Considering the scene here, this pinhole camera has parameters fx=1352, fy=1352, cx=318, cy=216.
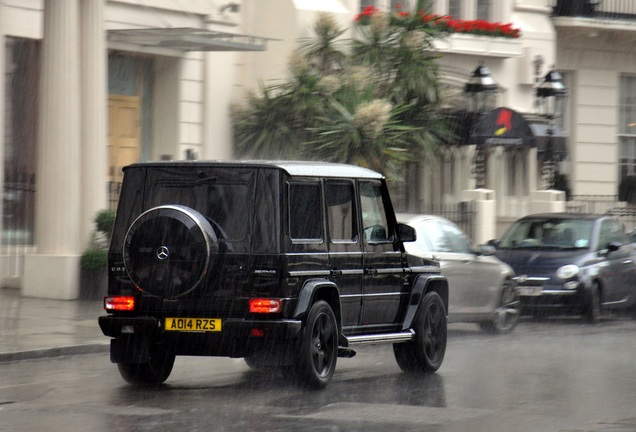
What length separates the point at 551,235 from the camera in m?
19.5

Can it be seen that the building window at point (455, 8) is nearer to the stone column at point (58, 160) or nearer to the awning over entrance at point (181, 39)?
the awning over entrance at point (181, 39)

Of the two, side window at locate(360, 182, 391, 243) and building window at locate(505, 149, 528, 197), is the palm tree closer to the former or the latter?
building window at locate(505, 149, 528, 197)

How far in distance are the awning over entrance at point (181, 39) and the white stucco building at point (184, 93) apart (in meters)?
0.03

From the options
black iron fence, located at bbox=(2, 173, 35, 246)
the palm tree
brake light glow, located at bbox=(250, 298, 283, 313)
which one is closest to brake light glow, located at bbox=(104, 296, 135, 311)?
brake light glow, located at bbox=(250, 298, 283, 313)

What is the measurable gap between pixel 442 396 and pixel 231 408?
1812 millimetres

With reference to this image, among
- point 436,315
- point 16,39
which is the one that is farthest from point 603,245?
point 16,39

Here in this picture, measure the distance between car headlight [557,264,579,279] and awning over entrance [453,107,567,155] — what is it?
26.1 ft

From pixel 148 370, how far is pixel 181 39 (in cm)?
1043

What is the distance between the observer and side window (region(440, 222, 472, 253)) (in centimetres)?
1605

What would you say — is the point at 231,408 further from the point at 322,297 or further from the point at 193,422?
the point at 322,297

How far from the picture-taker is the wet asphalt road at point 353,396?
358 inches

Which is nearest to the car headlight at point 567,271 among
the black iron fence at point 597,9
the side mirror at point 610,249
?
the side mirror at point 610,249

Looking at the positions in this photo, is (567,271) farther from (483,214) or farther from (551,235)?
(483,214)

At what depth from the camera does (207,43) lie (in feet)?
69.5
